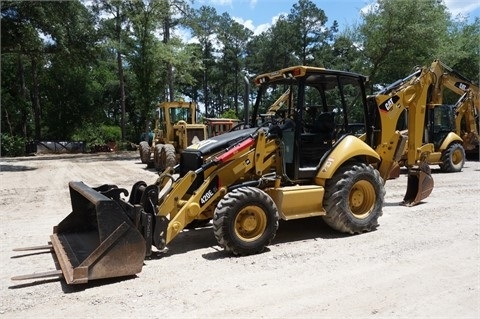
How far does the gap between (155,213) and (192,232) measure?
5.12 feet

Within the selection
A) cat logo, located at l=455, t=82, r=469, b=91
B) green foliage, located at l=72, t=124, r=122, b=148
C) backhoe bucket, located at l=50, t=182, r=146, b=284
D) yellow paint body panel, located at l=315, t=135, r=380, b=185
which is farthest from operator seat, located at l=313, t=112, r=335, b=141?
green foliage, located at l=72, t=124, r=122, b=148

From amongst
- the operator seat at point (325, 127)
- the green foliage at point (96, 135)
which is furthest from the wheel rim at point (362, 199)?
the green foliage at point (96, 135)

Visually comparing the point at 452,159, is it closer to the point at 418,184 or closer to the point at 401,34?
the point at 418,184

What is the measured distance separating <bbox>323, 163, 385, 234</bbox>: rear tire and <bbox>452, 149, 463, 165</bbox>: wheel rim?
9.45 metres

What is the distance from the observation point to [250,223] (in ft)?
18.3

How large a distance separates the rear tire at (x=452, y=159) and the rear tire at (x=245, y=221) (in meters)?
10.8

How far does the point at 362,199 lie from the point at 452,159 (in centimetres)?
955

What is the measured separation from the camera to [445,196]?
9.59m

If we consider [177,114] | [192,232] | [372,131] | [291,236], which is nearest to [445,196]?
[372,131]

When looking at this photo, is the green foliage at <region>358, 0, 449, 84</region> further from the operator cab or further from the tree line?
the operator cab

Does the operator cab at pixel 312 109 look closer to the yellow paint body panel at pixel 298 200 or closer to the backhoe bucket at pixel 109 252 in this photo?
the yellow paint body panel at pixel 298 200

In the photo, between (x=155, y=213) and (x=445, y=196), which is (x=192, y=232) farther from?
(x=445, y=196)

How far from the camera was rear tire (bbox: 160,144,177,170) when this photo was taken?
14.6 m

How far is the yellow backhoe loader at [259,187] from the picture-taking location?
4.73 meters
